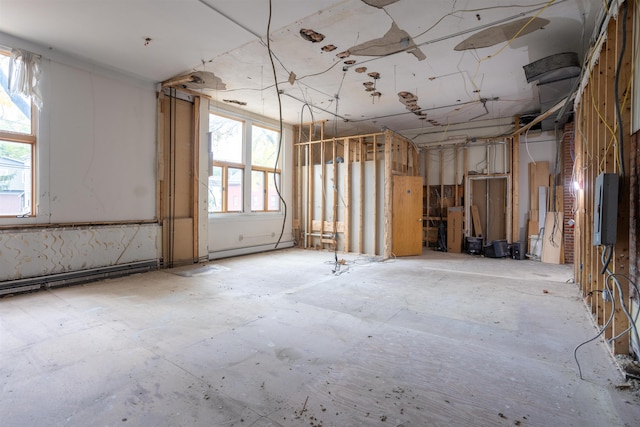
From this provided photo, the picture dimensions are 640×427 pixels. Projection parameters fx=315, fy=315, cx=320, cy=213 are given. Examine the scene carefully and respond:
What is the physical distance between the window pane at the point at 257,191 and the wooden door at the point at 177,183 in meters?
1.70

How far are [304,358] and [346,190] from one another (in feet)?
18.6

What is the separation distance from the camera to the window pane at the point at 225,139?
6.91 meters

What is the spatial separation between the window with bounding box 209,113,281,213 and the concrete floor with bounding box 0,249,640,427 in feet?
9.68

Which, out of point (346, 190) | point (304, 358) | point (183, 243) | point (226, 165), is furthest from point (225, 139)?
point (304, 358)

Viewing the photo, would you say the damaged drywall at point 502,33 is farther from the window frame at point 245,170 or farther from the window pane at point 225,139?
the window pane at point 225,139

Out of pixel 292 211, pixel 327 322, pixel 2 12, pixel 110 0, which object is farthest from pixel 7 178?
pixel 292 211

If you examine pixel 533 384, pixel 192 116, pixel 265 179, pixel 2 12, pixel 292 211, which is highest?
pixel 2 12

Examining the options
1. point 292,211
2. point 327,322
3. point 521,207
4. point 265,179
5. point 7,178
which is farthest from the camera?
point 292,211

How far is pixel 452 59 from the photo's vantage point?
15.5ft

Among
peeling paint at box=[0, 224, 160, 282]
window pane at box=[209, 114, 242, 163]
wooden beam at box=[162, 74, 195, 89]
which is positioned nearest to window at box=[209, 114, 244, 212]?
window pane at box=[209, 114, 242, 163]

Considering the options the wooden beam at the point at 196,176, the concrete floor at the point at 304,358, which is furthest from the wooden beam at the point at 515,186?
the wooden beam at the point at 196,176

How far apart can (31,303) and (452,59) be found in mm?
6527

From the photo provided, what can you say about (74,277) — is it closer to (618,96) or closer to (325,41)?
(325,41)

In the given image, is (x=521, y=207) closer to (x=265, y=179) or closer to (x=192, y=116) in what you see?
(x=265, y=179)
